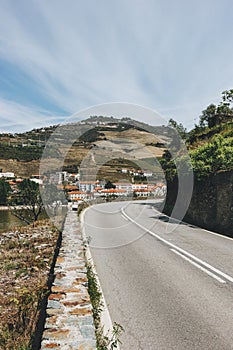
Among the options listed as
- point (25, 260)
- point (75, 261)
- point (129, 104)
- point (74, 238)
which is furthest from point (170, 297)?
point (129, 104)

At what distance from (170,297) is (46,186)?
1832cm

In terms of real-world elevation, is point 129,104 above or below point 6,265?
above

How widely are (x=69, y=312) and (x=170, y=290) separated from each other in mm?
2720

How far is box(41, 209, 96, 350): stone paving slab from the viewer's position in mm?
2762

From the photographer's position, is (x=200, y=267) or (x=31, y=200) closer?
(x=200, y=267)

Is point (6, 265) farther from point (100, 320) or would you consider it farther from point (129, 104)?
point (129, 104)

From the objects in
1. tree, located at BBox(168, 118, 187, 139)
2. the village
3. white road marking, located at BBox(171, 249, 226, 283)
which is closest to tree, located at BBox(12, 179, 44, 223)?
the village

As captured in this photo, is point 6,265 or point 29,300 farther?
point 6,265

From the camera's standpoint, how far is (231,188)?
11.9 m

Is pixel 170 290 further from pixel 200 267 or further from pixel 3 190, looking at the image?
pixel 3 190

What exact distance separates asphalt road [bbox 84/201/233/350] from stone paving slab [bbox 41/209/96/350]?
31.3 inches

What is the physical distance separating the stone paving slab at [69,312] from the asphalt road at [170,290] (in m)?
0.79

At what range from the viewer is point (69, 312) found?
11.3ft

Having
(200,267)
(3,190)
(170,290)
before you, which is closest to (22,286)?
(170,290)
